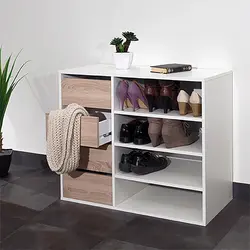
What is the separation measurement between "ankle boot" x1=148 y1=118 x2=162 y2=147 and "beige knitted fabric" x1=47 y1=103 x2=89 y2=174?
1.11 ft

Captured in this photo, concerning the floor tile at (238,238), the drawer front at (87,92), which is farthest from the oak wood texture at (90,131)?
the floor tile at (238,238)

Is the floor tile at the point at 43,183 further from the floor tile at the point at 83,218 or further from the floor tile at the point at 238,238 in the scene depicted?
the floor tile at the point at 238,238

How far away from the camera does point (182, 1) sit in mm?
2900

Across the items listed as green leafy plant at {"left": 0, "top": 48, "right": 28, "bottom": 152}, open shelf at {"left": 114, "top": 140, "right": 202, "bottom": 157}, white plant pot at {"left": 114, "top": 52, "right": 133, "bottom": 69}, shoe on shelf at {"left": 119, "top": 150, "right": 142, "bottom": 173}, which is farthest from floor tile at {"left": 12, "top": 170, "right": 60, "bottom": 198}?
white plant pot at {"left": 114, "top": 52, "right": 133, "bottom": 69}

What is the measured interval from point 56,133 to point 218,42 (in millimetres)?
937

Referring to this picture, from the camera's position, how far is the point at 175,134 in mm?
2707

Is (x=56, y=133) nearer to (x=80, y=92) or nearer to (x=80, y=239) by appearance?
(x=80, y=92)

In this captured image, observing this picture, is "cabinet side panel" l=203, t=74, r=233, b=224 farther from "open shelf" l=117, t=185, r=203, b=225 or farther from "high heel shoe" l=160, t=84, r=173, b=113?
"high heel shoe" l=160, t=84, r=173, b=113

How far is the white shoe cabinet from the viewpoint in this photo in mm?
2615

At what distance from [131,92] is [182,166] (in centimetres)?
53

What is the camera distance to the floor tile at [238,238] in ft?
7.87

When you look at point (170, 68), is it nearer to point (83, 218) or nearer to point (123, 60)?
point (123, 60)

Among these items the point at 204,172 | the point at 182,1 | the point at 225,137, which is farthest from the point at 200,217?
the point at 182,1

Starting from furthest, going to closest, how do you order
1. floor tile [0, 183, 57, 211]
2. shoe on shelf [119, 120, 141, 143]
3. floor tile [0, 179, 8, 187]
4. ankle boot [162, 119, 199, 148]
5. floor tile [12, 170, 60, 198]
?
floor tile [0, 179, 8, 187] → floor tile [12, 170, 60, 198] → floor tile [0, 183, 57, 211] → shoe on shelf [119, 120, 141, 143] → ankle boot [162, 119, 199, 148]
